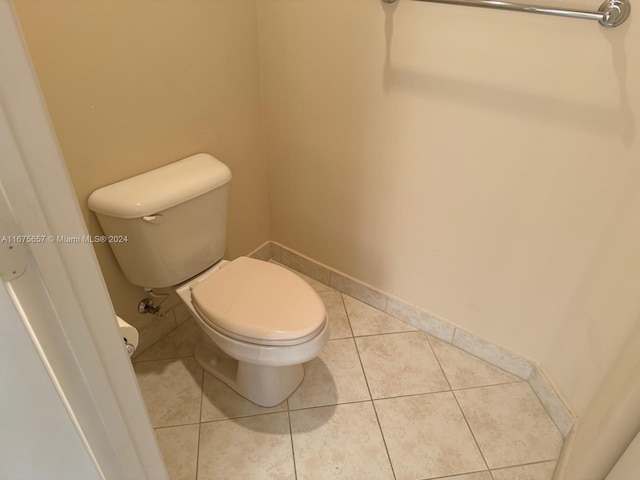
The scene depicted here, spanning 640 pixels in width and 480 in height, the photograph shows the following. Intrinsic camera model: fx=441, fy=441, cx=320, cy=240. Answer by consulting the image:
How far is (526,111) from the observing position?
1.22 meters

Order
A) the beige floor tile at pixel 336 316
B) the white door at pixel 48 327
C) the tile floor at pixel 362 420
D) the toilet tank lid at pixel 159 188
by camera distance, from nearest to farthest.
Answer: the white door at pixel 48 327
the toilet tank lid at pixel 159 188
the tile floor at pixel 362 420
the beige floor tile at pixel 336 316

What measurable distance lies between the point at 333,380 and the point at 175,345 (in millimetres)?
633

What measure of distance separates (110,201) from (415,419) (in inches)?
46.6

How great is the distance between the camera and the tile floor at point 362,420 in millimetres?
1351

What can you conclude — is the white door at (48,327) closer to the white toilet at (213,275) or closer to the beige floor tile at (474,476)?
the white toilet at (213,275)

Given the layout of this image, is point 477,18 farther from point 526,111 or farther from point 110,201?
point 110,201

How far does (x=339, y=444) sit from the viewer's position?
1.41 metres

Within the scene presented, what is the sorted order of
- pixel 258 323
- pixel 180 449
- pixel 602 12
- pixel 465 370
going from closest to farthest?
1. pixel 602 12
2. pixel 258 323
3. pixel 180 449
4. pixel 465 370

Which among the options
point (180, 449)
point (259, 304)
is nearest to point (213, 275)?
point (259, 304)

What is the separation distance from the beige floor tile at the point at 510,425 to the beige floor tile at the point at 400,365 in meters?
0.12

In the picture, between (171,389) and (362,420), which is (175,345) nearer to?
(171,389)

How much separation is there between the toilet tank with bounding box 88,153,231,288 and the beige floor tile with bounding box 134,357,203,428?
373 mm

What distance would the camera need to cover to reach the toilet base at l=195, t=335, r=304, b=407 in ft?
4.74

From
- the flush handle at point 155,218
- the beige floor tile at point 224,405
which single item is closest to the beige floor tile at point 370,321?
the beige floor tile at point 224,405
